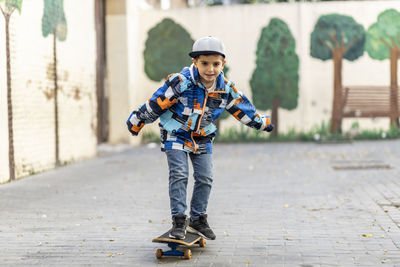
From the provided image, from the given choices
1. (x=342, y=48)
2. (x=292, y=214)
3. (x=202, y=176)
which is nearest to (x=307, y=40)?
(x=342, y=48)

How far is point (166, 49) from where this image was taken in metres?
18.0

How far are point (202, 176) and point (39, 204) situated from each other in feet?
10.6

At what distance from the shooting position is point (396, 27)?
17359 millimetres

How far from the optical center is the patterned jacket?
15.9 ft

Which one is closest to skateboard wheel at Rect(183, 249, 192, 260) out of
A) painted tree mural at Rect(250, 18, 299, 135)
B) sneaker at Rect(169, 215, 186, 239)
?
sneaker at Rect(169, 215, 186, 239)

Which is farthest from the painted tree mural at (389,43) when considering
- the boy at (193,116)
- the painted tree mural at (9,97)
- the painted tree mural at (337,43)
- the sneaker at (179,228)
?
the sneaker at (179,228)

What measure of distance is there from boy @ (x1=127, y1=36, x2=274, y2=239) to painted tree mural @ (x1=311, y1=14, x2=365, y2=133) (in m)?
12.8

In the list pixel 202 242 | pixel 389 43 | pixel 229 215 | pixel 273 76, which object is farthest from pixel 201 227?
pixel 389 43

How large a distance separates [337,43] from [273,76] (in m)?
2.02

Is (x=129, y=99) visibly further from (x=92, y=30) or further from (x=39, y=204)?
(x=39, y=204)

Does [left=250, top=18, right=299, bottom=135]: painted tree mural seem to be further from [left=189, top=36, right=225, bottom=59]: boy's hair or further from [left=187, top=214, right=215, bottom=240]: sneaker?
[left=189, top=36, right=225, bottom=59]: boy's hair

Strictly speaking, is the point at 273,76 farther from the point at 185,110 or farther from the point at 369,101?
the point at 185,110

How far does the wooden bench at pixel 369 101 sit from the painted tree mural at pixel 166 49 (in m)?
4.78

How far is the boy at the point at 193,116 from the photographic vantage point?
4.83 meters
